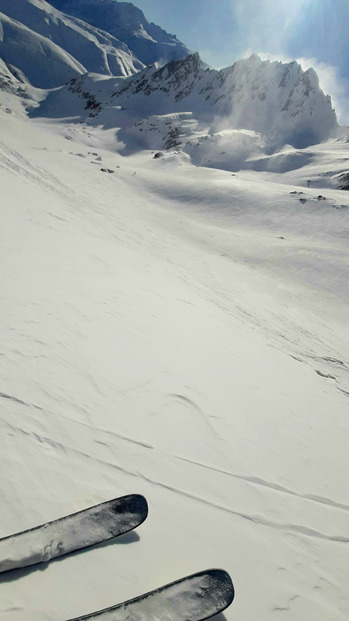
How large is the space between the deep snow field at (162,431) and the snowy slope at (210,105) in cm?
5267

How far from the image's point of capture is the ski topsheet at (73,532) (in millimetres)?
2221

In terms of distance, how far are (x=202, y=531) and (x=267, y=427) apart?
1.93 metres

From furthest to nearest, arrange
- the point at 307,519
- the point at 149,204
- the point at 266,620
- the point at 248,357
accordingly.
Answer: the point at 149,204 < the point at 248,357 < the point at 307,519 < the point at 266,620

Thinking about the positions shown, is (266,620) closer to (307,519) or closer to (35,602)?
(307,519)

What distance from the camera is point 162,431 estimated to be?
3707 millimetres

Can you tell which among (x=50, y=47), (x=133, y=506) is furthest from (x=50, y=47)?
(x=133, y=506)

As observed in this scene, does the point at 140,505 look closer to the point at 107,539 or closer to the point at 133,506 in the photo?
the point at 133,506

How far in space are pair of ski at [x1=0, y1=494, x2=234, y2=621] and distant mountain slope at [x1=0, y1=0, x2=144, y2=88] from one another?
162 metres

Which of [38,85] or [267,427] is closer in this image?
Answer: [267,427]

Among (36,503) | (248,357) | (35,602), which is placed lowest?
(35,602)

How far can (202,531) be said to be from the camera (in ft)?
9.30

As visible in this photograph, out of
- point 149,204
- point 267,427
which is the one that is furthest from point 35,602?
point 149,204

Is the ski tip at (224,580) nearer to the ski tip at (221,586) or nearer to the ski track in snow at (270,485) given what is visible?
the ski tip at (221,586)

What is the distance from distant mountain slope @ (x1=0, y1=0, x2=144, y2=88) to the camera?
129 metres
